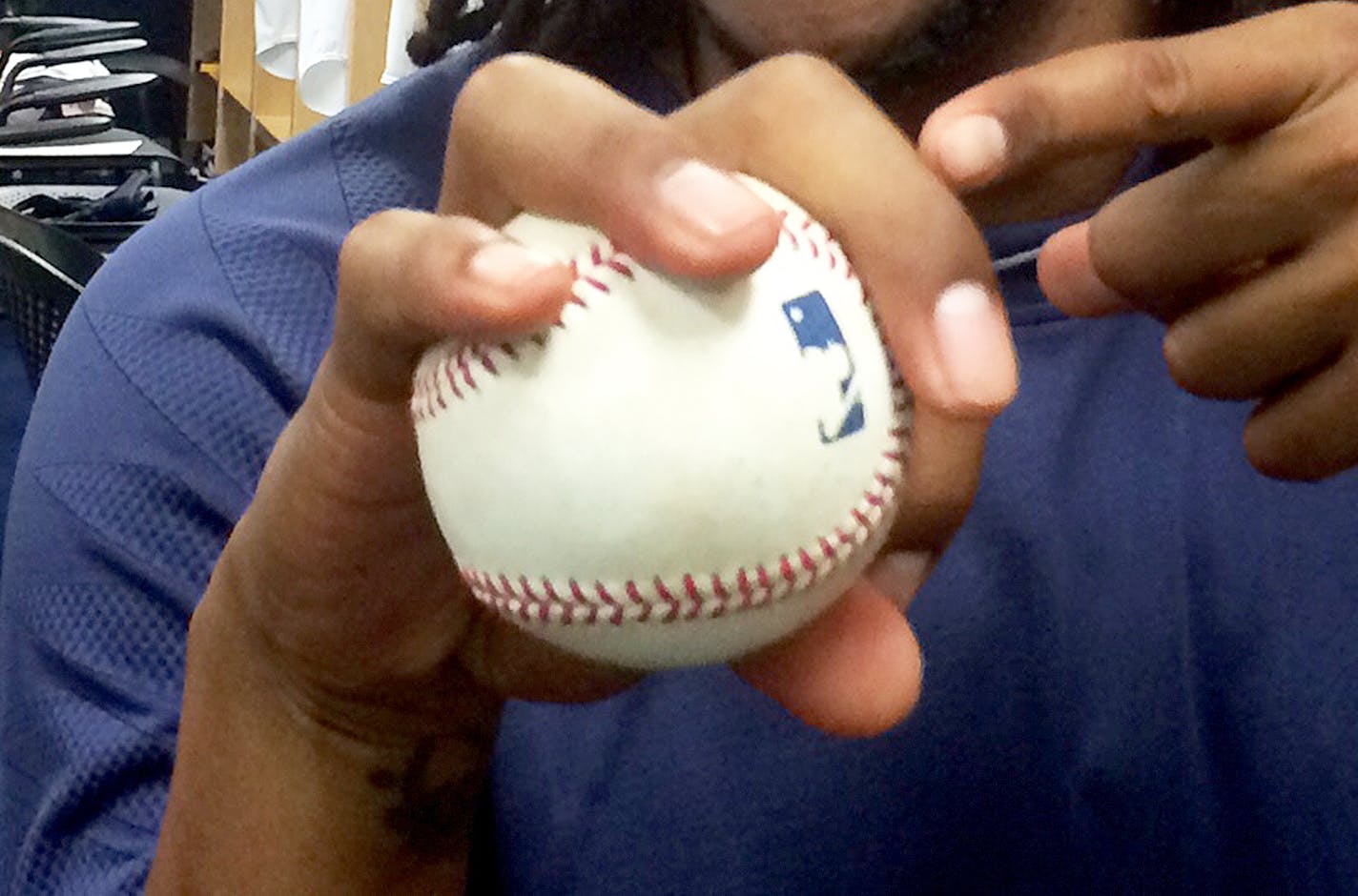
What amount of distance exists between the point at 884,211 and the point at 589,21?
386mm

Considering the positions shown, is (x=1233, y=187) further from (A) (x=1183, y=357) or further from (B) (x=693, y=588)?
(B) (x=693, y=588)

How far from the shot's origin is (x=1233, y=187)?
0.37 metres

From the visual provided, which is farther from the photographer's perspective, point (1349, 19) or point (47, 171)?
point (47, 171)

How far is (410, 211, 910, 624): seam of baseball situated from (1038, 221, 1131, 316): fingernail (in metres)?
0.10

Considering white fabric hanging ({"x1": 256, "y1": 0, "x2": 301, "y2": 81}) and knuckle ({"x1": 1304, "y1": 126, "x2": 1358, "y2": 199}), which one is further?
white fabric hanging ({"x1": 256, "y1": 0, "x2": 301, "y2": 81})

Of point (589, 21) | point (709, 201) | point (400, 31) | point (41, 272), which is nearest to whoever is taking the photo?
point (709, 201)

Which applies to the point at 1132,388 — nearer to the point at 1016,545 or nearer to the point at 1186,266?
the point at 1016,545

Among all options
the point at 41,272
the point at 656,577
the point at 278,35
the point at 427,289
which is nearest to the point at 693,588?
the point at 656,577

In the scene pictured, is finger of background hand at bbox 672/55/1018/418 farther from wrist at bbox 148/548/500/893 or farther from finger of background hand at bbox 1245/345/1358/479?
wrist at bbox 148/548/500/893

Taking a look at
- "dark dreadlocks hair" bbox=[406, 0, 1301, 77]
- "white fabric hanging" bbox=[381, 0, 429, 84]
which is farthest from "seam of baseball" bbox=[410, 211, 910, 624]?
"white fabric hanging" bbox=[381, 0, 429, 84]

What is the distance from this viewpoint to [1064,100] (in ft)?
1.17

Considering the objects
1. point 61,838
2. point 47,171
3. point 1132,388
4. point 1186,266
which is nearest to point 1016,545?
point 1132,388

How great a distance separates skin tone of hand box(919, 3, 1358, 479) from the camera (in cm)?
35

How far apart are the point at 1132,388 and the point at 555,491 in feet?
1.19
